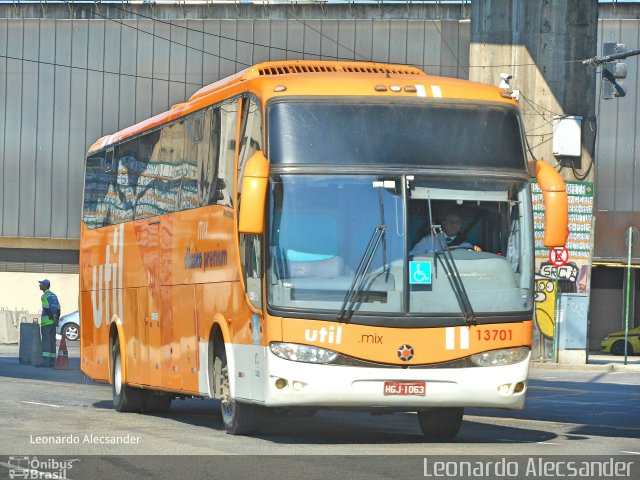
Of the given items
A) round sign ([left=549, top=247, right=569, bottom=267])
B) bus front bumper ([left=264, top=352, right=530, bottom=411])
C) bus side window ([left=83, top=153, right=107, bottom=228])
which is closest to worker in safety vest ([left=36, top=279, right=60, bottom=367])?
bus side window ([left=83, top=153, right=107, bottom=228])

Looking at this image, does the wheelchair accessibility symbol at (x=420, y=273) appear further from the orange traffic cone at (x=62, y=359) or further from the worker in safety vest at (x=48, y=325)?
the orange traffic cone at (x=62, y=359)

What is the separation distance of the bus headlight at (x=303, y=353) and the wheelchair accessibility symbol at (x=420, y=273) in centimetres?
96

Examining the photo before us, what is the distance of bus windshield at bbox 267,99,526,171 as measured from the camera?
1370cm

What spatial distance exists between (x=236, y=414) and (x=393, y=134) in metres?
3.10

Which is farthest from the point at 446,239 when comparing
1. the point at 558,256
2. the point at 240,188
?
the point at 558,256

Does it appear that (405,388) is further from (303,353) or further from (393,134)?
(393,134)

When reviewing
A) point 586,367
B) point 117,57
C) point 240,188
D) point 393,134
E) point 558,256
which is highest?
point 117,57

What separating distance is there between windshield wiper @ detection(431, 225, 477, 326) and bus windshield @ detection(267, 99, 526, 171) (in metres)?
0.68

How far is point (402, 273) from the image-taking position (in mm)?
13391

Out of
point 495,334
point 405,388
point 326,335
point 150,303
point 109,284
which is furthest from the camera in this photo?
point 109,284

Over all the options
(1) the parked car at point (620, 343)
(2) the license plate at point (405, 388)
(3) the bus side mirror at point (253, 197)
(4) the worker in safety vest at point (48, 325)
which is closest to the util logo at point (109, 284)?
(3) the bus side mirror at point (253, 197)

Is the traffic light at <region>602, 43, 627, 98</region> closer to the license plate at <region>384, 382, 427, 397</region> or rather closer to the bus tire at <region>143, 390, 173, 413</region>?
the bus tire at <region>143, 390, 173, 413</region>

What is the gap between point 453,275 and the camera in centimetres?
1355

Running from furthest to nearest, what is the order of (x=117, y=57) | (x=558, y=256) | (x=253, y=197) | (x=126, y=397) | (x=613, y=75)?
(x=117, y=57) < (x=558, y=256) < (x=613, y=75) < (x=126, y=397) < (x=253, y=197)
